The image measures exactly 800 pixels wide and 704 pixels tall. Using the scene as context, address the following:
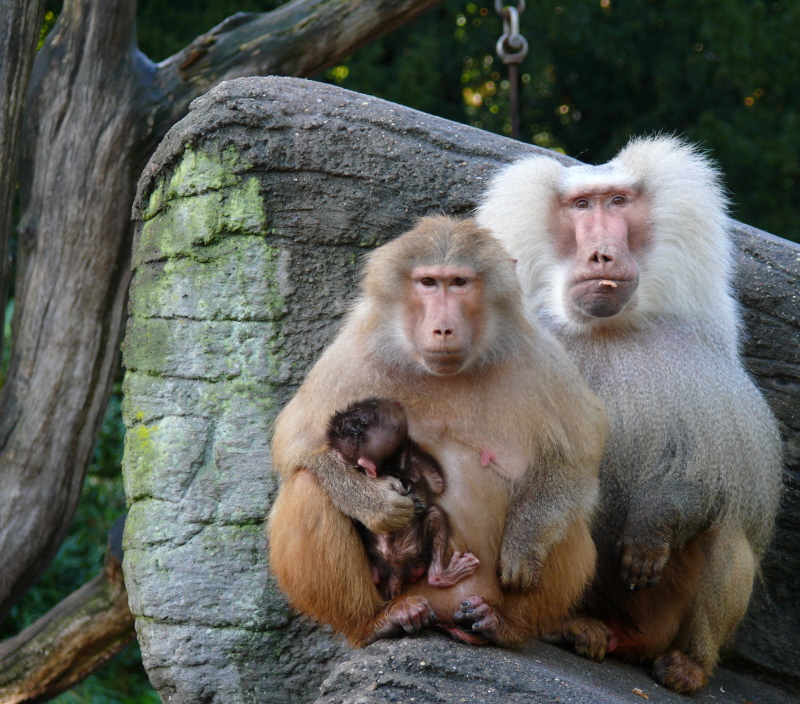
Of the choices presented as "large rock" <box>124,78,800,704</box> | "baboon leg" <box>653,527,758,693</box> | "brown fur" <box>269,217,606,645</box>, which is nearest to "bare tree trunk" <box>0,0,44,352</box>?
"large rock" <box>124,78,800,704</box>

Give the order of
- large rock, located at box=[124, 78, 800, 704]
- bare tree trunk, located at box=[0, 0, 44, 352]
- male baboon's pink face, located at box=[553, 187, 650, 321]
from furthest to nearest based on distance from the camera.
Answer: bare tree trunk, located at box=[0, 0, 44, 352] → large rock, located at box=[124, 78, 800, 704] → male baboon's pink face, located at box=[553, 187, 650, 321]

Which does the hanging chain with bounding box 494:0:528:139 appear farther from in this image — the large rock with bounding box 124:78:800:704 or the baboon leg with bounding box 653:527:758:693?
Answer: the baboon leg with bounding box 653:527:758:693

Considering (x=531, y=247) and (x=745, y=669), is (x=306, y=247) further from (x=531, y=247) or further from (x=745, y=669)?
(x=745, y=669)

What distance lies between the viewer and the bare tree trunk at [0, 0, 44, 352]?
3.52m

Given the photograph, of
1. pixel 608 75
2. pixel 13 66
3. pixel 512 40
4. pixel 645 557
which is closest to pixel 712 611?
pixel 645 557

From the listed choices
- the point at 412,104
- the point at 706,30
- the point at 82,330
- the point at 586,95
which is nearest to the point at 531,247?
the point at 82,330

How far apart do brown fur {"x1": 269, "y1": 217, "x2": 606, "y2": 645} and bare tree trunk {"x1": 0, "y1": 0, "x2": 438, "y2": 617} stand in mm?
1751

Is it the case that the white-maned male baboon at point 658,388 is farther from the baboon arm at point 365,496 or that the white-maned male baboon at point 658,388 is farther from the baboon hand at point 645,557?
the baboon arm at point 365,496

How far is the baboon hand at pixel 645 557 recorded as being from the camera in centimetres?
252

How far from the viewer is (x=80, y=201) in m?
3.74

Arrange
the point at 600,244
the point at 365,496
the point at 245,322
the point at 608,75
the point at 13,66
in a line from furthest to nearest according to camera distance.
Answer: the point at 608,75 → the point at 13,66 → the point at 245,322 → the point at 600,244 → the point at 365,496

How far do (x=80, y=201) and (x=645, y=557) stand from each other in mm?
2507

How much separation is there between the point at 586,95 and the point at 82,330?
5.04 m

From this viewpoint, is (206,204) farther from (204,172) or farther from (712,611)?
(712,611)
